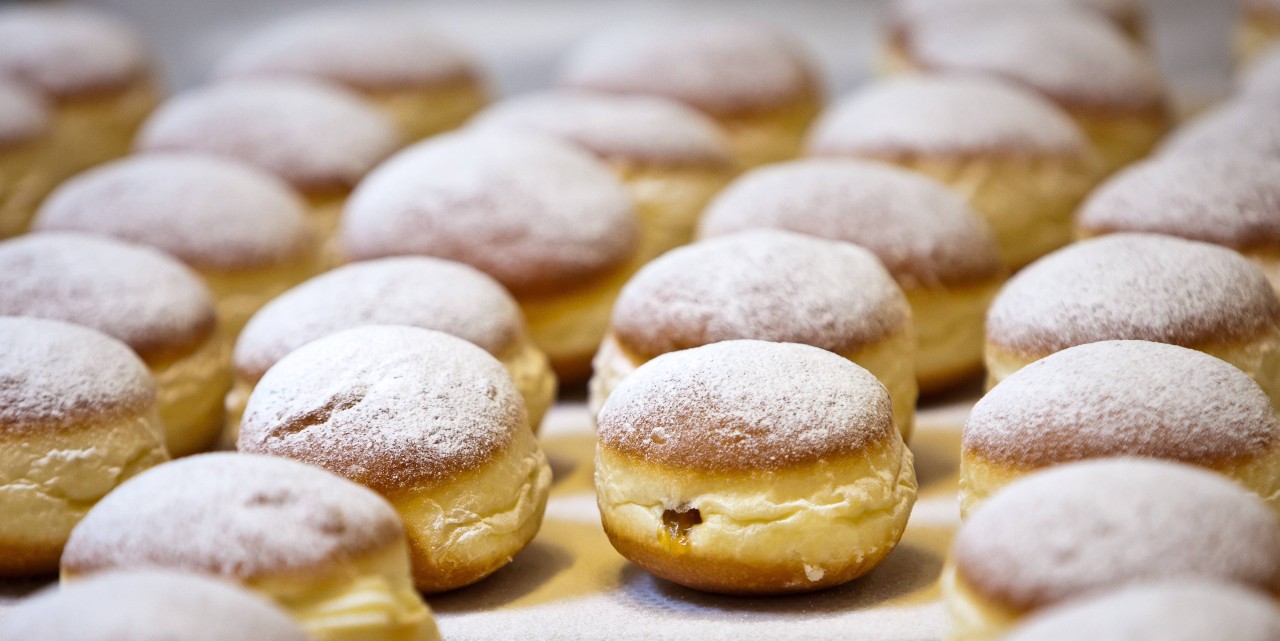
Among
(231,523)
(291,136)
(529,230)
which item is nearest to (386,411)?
(231,523)

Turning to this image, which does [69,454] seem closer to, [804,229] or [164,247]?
[164,247]

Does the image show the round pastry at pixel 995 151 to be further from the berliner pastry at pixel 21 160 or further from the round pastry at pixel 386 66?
the berliner pastry at pixel 21 160

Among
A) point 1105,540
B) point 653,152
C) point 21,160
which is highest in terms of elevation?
point 1105,540

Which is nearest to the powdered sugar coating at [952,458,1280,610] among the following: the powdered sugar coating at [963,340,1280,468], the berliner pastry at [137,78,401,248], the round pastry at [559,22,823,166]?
the powdered sugar coating at [963,340,1280,468]

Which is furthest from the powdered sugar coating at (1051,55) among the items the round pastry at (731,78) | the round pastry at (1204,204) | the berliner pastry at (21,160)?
the berliner pastry at (21,160)

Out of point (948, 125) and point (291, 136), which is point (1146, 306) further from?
point (291, 136)
